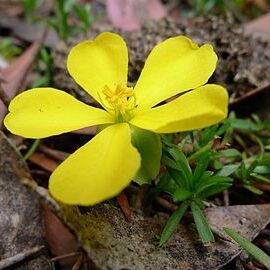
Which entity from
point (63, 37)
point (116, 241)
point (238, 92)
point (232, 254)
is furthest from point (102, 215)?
point (63, 37)

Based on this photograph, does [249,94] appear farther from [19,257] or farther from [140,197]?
[19,257]

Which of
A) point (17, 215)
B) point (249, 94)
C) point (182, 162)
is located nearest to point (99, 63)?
point (182, 162)

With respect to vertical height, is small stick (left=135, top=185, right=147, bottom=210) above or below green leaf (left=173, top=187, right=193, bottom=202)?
below

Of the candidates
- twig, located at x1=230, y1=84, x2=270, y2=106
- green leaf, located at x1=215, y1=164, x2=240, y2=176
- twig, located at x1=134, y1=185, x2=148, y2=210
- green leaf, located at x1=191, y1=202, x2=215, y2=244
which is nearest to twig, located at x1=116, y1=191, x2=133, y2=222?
twig, located at x1=134, y1=185, x2=148, y2=210

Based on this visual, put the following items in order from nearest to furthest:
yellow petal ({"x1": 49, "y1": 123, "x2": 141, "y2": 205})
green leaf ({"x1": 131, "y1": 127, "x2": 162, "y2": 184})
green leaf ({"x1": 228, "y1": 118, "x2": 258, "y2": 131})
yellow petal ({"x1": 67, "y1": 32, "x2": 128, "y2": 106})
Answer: yellow petal ({"x1": 49, "y1": 123, "x2": 141, "y2": 205})
green leaf ({"x1": 131, "y1": 127, "x2": 162, "y2": 184})
yellow petal ({"x1": 67, "y1": 32, "x2": 128, "y2": 106})
green leaf ({"x1": 228, "y1": 118, "x2": 258, "y2": 131})

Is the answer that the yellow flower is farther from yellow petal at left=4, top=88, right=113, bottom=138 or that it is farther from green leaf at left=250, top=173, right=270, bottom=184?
green leaf at left=250, top=173, right=270, bottom=184

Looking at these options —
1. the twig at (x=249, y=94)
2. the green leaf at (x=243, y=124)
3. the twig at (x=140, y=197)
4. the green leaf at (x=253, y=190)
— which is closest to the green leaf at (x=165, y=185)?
the twig at (x=140, y=197)

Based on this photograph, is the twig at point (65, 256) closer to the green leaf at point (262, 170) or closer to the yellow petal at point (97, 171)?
the yellow petal at point (97, 171)
